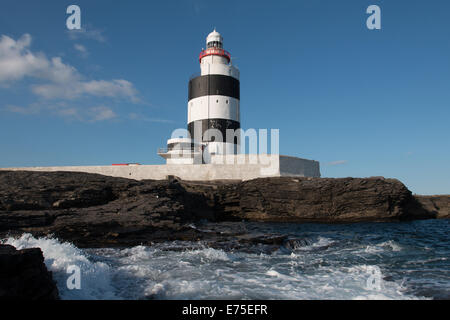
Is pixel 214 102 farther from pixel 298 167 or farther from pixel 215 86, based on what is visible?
pixel 298 167

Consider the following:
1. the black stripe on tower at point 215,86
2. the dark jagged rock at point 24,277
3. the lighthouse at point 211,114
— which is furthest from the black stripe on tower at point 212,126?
the dark jagged rock at point 24,277

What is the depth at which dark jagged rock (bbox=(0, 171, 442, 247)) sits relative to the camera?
10.8 metres

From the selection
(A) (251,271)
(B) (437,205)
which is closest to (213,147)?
(B) (437,205)

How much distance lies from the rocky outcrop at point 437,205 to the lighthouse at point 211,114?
50.0ft

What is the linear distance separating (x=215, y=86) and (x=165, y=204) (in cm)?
1673

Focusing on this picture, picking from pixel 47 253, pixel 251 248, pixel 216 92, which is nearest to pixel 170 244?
pixel 251 248

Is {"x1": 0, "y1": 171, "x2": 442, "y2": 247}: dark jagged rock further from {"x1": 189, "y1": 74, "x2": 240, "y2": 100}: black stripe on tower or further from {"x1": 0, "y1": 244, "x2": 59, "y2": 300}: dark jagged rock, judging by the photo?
{"x1": 189, "y1": 74, "x2": 240, "y2": 100}: black stripe on tower

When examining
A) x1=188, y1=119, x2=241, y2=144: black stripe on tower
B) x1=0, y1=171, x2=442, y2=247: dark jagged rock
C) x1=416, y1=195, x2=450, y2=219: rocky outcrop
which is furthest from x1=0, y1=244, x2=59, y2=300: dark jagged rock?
x1=416, y1=195, x2=450, y2=219: rocky outcrop

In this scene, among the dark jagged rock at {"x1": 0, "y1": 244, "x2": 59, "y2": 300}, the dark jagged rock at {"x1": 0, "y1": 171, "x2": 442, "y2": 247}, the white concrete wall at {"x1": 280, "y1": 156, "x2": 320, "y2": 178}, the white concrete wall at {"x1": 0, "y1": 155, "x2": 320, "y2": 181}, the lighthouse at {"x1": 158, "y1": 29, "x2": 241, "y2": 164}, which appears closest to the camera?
the dark jagged rock at {"x1": 0, "y1": 244, "x2": 59, "y2": 300}

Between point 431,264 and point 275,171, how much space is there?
15.7 meters

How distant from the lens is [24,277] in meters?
4.32

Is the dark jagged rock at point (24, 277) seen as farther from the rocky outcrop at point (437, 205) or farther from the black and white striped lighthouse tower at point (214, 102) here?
the rocky outcrop at point (437, 205)

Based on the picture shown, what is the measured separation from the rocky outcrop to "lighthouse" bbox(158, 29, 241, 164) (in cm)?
1525
